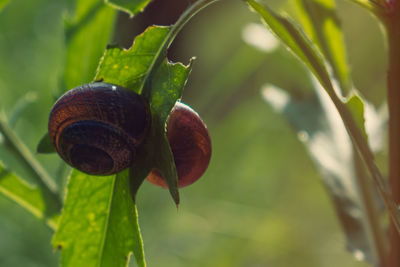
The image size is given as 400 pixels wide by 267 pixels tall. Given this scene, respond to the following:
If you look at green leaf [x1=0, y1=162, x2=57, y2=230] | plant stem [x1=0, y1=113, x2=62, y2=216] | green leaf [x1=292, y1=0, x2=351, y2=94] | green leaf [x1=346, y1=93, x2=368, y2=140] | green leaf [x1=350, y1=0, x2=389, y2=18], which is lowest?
green leaf [x1=0, y1=162, x2=57, y2=230]

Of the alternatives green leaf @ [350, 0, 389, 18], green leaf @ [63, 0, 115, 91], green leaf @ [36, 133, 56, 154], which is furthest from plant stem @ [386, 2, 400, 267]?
green leaf @ [63, 0, 115, 91]

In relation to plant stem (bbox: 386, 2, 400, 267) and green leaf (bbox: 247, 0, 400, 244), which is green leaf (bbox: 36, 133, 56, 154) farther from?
plant stem (bbox: 386, 2, 400, 267)

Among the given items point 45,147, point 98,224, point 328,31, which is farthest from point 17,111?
point 328,31

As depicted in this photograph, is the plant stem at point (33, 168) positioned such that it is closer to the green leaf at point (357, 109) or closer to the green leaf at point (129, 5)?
the green leaf at point (129, 5)

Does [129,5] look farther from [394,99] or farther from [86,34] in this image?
[86,34]

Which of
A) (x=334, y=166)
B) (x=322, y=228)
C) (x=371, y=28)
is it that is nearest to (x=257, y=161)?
(x=322, y=228)
